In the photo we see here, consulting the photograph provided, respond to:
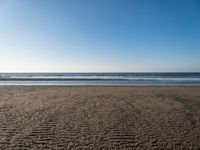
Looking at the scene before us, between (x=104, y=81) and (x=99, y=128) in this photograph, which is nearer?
(x=99, y=128)

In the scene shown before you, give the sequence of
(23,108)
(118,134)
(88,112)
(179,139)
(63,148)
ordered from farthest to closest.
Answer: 1. (23,108)
2. (88,112)
3. (118,134)
4. (179,139)
5. (63,148)

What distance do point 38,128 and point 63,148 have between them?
1650 mm

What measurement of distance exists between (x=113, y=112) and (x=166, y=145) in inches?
122

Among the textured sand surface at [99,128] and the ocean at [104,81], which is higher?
the ocean at [104,81]

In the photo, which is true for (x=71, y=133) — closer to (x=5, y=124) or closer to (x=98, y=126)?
(x=98, y=126)

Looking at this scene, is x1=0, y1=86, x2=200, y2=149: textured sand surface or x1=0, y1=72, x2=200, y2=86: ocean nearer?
x1=0, y1=86, x2=200, y2=149: textured sand surface

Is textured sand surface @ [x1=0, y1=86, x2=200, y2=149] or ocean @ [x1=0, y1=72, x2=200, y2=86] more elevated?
ocean @ [x1=0, y1=72, x2=200, y2=86]

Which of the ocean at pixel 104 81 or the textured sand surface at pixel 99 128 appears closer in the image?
the textured sand surface at pixel 99 128

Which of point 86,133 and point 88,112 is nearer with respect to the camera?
point 86,133

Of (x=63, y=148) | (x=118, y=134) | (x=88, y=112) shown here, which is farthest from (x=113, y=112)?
(x=63, y=148)

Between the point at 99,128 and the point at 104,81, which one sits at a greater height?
the point at 104,81

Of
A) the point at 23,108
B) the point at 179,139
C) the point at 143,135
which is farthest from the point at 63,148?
the point at 23,108

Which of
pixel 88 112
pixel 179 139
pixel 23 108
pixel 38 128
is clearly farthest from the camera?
pixel 23 108

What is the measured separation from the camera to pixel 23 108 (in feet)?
25.7
